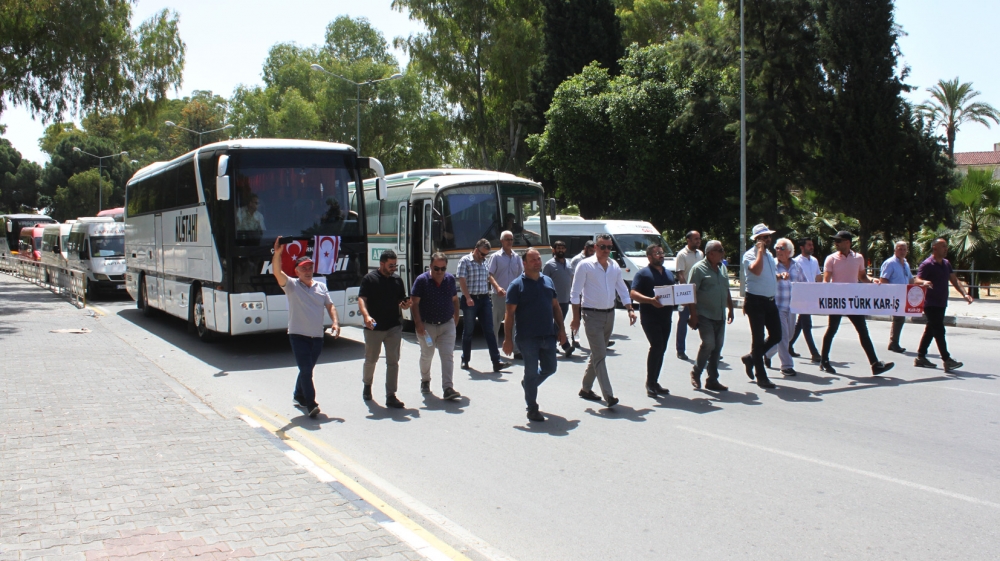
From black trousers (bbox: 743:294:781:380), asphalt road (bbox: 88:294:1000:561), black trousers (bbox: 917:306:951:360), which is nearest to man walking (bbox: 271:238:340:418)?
asphalt road (bbox: 88:294:1000:561)

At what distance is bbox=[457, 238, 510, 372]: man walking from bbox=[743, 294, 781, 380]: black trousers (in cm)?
351

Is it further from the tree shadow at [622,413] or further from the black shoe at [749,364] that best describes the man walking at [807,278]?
the tree shadow at [622,413]

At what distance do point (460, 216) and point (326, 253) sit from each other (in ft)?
9.29

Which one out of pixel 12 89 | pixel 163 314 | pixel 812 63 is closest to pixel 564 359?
pixel 163 314

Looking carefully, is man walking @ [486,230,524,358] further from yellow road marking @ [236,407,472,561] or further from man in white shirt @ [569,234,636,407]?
yellow road marking @ [236,407,472,561]

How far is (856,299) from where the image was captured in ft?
34.9

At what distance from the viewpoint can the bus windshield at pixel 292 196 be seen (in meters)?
12.4

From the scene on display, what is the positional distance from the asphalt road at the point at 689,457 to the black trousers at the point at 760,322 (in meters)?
0.38

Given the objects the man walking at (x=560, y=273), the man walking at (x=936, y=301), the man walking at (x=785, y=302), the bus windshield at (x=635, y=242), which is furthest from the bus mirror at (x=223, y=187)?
the bus windshield at (x=635, y=242)

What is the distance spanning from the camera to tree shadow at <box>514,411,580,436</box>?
770 cm

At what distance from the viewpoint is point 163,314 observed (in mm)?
19547

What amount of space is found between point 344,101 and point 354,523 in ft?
156

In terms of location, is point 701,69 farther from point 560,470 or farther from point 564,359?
point 560,470

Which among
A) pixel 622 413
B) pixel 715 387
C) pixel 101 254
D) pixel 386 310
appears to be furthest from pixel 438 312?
pixel 101 254
